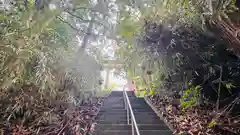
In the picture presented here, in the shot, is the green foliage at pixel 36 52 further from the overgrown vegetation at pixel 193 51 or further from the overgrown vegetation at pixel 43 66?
the overgrown vegetation at pixel 193 51

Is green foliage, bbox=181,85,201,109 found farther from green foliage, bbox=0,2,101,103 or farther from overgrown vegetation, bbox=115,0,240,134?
green foliage, bbox=0,2,101,103

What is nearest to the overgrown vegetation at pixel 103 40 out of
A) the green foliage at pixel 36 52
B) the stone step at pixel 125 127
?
the green foliage at pixel 36 52

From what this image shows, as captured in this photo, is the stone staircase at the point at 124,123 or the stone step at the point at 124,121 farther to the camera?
the stone step at the point at 124,121

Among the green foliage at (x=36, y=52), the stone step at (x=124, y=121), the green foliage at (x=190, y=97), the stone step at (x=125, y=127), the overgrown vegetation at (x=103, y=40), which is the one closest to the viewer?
the green foliage at (x=36, y=52)

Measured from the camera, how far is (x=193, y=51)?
2.88 meters

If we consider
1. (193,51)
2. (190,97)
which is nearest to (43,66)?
(193,51)

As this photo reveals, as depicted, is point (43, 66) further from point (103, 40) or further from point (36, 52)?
point (103, 40)

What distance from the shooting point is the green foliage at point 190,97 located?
298cm

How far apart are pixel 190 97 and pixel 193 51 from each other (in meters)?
0.78

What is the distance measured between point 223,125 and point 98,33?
2.31m

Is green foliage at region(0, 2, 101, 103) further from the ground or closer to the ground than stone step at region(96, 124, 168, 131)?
further from the ground

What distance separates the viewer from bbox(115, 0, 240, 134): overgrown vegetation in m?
2.33

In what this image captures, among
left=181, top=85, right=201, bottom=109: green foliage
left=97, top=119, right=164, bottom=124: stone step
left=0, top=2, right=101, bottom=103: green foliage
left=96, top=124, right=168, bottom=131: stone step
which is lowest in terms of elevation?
left=96, top=124, right=168, bottom=131: stone step

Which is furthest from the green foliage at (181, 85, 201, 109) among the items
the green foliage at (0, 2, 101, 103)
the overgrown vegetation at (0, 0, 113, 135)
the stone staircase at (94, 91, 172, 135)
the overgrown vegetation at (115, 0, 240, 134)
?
the green foliage at (0, 2, 101, 103)
